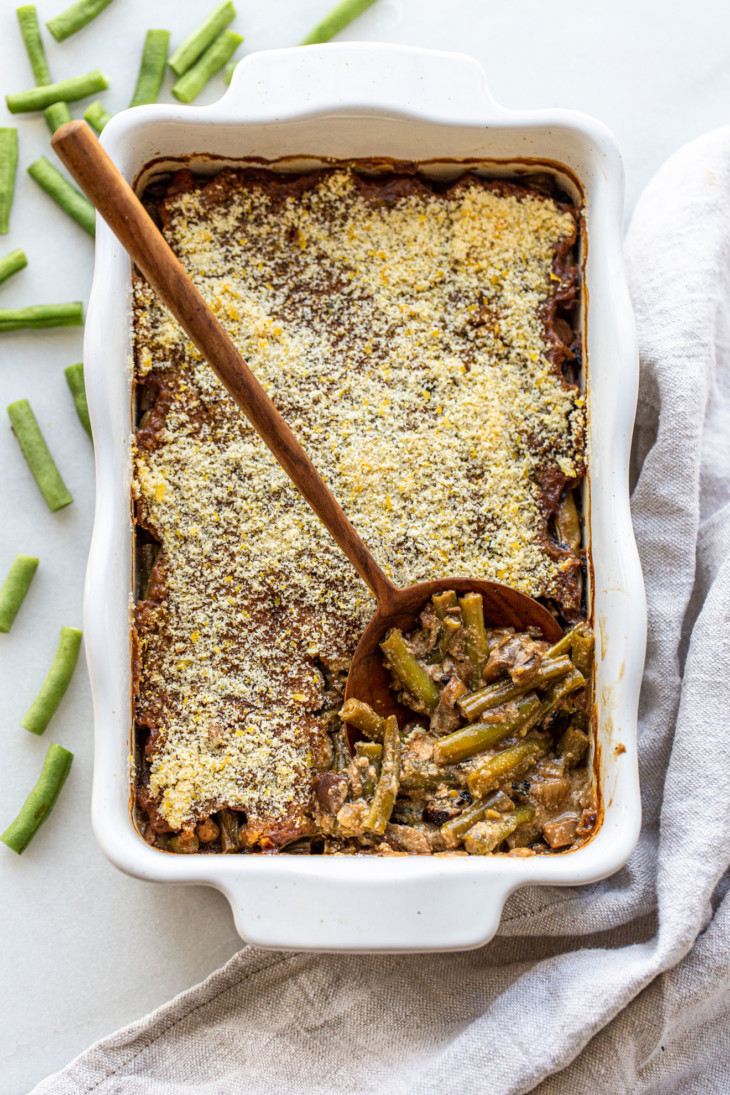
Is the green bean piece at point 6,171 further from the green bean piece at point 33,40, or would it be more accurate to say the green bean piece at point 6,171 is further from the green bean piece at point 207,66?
the green bean piece at point 207,66

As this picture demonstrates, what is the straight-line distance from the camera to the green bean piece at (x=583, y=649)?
7.45ft

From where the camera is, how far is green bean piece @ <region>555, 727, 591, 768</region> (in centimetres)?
229

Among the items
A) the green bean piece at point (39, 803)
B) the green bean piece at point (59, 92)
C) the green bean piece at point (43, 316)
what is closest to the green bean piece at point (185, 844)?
the green bean piece at point (39, 803)

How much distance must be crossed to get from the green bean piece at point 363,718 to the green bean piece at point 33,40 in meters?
1.98

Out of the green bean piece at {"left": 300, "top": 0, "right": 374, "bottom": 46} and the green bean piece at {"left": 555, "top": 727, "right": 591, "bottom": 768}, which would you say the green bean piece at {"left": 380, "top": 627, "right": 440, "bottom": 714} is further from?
the green bean piece at {"left": 300, "top": 0, "right": 374, "bottom": 46}

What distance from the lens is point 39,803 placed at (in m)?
2.52

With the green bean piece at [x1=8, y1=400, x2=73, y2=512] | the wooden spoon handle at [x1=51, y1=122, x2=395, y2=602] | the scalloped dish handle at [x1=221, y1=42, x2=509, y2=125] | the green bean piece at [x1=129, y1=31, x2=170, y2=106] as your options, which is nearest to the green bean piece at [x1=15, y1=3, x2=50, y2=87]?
the green bean piece at [x1=129, y1=31, x2=170, y2=106]

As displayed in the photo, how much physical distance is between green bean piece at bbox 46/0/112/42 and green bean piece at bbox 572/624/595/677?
2.19 meters

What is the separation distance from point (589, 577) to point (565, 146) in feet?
3.47

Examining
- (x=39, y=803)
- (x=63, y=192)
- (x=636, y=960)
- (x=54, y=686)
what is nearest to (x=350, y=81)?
(x=63, y=192)

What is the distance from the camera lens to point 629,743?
2145mm

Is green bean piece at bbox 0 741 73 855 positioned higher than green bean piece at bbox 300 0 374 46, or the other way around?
green bean piece at bbox 300 0 374 46

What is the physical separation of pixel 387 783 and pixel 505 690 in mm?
352

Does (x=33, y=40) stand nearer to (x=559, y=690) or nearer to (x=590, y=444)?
(x=590, y=444)
